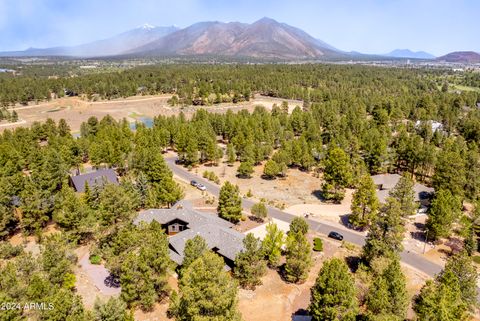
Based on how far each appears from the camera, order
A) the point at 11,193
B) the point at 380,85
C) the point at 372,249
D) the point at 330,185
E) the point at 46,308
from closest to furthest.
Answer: the point at 46,308 → the point at 372,249 → the point at 11,193 → the point at 330,185 → the point at 380,85

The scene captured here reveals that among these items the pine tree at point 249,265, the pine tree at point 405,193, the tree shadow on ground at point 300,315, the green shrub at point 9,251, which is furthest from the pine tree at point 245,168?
the green shrub at point 9,251

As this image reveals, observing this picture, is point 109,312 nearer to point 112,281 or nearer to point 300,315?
point 112,281

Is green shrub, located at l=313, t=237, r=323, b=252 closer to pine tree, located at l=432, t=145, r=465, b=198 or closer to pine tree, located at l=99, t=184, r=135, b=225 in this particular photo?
pine tree, located at l=432, t=145, r=465, b=198

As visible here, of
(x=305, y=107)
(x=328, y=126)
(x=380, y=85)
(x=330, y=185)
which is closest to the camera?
(x=330, y=185)

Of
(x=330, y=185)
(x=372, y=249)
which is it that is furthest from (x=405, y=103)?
(x=372, y=249)

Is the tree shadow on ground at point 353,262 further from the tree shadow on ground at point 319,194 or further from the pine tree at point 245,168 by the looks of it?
the pine tree at point 245,168

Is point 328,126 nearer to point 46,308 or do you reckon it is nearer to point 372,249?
point 372,249
